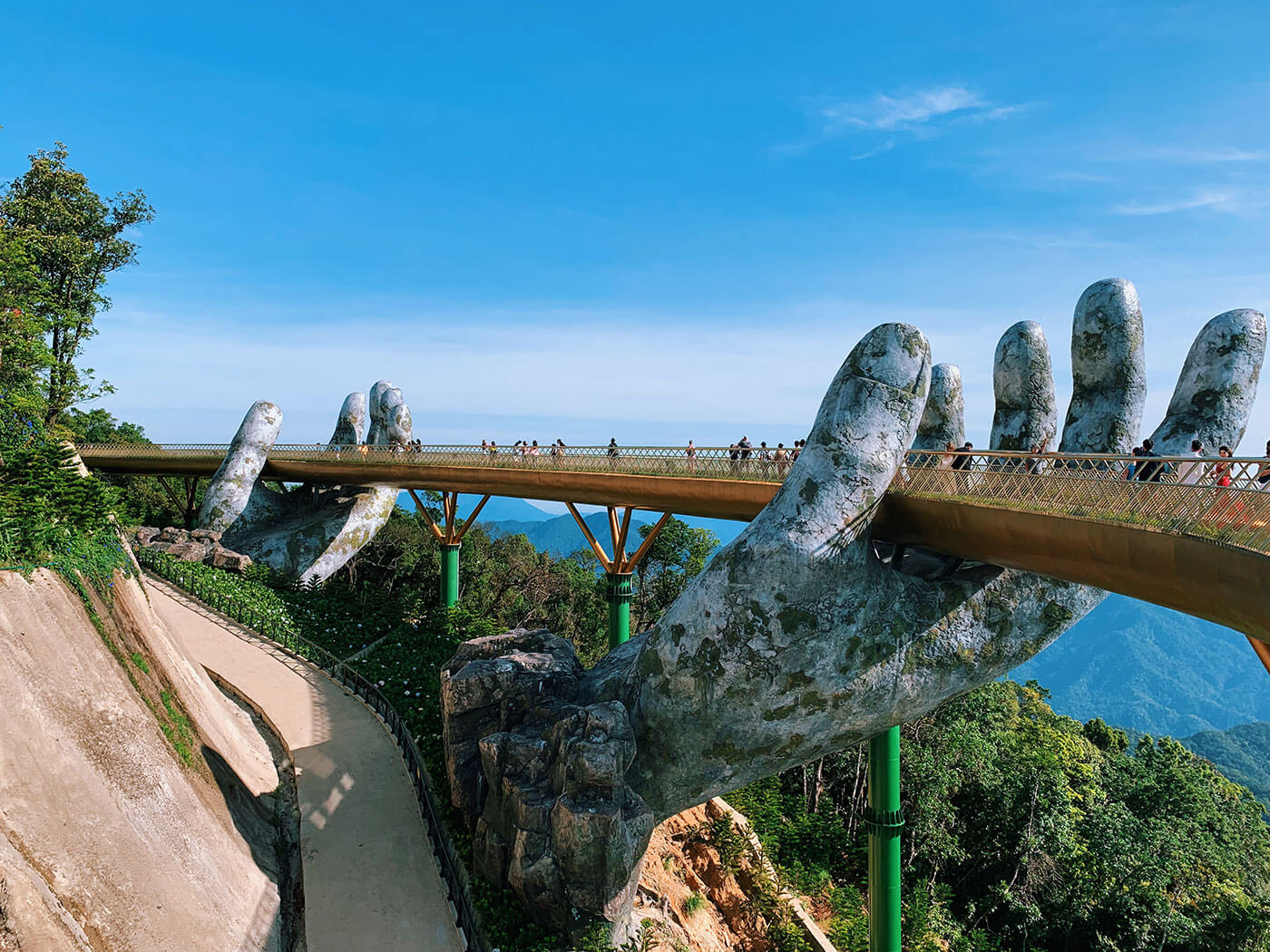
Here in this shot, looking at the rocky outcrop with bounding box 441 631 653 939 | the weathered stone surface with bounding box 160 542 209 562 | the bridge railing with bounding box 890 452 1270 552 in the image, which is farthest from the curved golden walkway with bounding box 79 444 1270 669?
the weathered stone surface with bounding box 160 542 209 562

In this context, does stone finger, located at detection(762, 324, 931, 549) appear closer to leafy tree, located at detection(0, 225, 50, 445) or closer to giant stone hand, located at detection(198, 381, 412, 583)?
giant stone hand, located at detection(198, 381, 412, 583)

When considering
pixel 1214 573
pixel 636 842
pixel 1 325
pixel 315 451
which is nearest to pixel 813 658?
pixel 636 842

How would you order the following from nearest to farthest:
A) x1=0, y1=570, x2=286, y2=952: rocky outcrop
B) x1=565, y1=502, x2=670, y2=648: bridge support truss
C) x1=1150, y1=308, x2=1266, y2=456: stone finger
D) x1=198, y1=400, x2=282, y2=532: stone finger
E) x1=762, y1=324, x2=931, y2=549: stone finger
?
x1=0, y1=570, x2=286, y2=952: rocky outcrop → x1=1150, y1=308, x2=1266, y2=456: stone finger → x1=762, y1=324, x2=931, y2=549: stone finger → x1=565, y1=502, x2=670, y2=648: bridge support truss → x1=198, y1=400, x2=282, y2=532: stone finger

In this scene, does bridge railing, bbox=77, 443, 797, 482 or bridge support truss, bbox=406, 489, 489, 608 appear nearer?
bridge railing, bbox=77, 443, 797, 482

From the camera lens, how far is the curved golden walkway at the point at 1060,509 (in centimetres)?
713

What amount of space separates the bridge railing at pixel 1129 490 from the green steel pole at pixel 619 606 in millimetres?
10107

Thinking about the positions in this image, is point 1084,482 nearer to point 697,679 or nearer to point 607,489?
point 697,679

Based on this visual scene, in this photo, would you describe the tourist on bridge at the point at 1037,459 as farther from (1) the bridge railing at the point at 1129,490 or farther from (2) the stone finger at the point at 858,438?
(2) the stone finger at the point at 858,438

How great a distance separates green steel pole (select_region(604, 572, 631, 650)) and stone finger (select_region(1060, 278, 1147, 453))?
11.9 meters

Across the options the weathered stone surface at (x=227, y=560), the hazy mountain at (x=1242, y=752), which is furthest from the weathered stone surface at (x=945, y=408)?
the hazy mountain at (x=1242, y=752)

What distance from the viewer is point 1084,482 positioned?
362 inches

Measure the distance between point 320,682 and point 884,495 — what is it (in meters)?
15.3

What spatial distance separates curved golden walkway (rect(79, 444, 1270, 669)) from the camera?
713cm

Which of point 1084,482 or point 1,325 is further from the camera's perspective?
point 1,325
